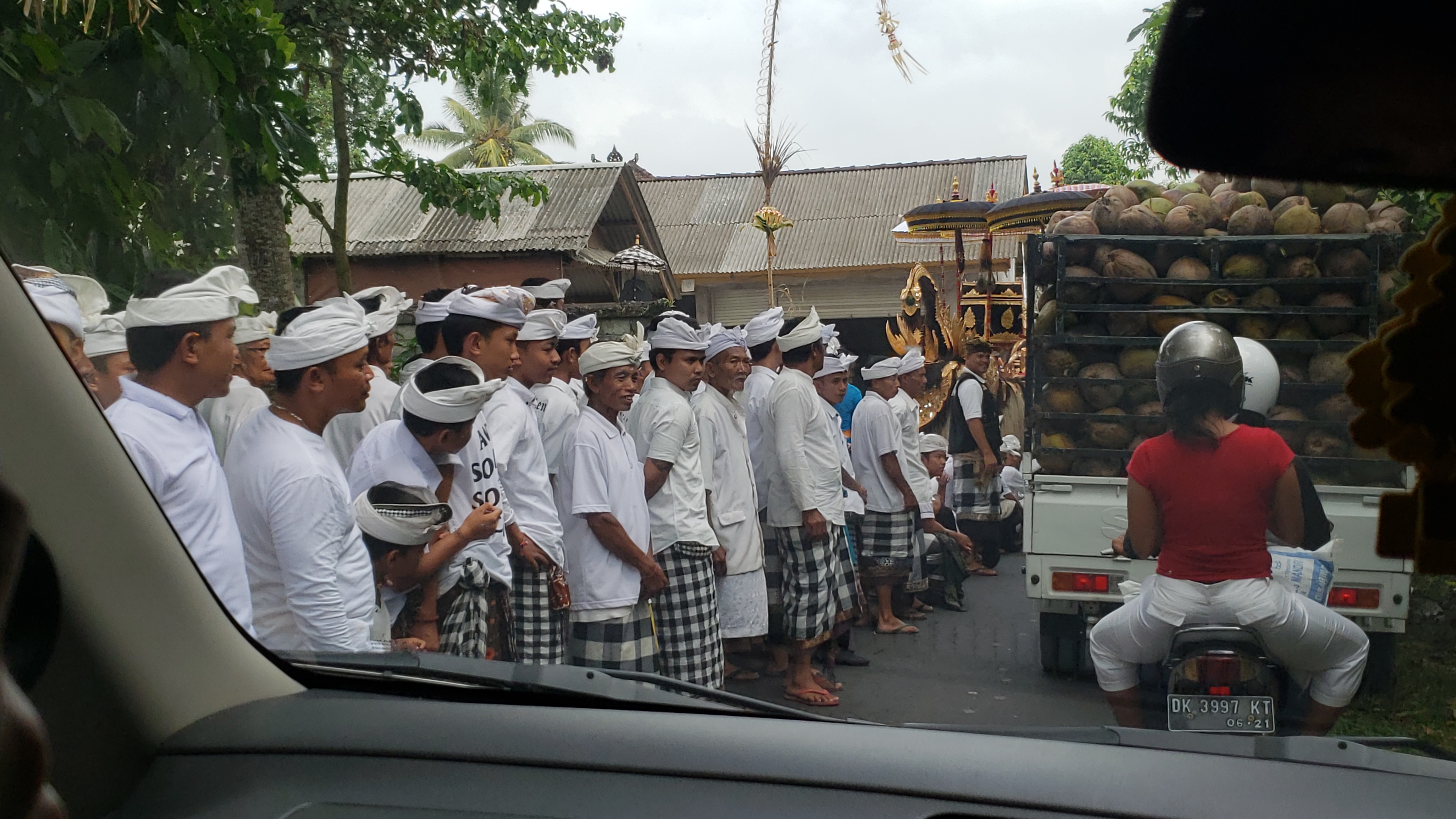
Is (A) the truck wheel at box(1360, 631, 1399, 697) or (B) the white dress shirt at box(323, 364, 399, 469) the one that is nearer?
(A) the truck wheel at box(1360, 631, 1399, 697)

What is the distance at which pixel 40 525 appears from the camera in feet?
5.45

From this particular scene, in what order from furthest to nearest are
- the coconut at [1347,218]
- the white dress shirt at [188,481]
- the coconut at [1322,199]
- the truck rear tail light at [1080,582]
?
the truck rear tail light at [1080,582]
the coconut at [1347,218]
the coconut at [1322,199]
the white dress shirt at [188,481]

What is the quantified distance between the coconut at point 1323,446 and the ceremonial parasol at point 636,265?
9766 millimetres

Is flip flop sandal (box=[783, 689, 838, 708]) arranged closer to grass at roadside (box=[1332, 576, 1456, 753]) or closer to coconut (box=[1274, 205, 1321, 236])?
grass at roadside (box=[1332, 576, 1456, 753])

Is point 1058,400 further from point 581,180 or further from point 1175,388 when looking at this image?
point 581,180

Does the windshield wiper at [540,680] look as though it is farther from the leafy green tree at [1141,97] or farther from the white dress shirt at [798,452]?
the white dress shirt at [798,452]

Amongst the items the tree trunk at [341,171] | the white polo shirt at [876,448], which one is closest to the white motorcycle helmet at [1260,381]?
the white polo shirt at [876,448]

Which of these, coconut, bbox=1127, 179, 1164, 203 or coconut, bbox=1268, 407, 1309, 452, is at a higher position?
coconut, bbox=1127, 179, 1164, 203

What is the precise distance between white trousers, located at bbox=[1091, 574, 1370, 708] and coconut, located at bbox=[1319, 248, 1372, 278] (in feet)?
4.18

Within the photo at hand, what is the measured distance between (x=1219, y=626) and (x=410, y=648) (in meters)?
2.29

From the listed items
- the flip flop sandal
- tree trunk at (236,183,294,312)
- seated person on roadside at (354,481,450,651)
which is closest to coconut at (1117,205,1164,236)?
the flip flop sandal

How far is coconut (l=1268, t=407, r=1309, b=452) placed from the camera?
13.8ft

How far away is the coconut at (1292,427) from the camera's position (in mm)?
4195

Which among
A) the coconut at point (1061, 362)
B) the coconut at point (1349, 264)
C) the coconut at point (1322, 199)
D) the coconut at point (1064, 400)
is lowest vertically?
the coconut at point (1064, 400)
